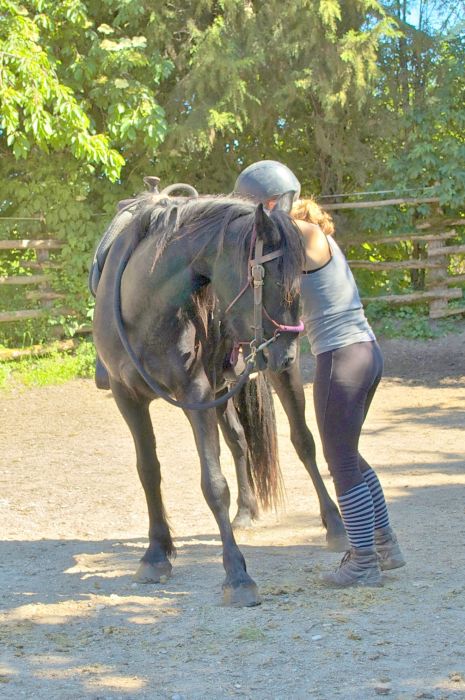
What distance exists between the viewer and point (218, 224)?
3.74 metres

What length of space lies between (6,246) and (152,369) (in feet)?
28.9

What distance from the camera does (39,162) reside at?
41.1 ft

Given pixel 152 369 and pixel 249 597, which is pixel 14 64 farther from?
pixel 249 597

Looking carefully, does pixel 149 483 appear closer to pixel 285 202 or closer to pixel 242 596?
pixel 242 596

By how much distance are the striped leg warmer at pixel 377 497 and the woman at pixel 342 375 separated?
16 centimetres

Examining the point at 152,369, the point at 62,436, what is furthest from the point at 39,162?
the point at 152,369

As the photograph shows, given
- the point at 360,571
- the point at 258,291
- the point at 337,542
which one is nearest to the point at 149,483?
the point at 337,542

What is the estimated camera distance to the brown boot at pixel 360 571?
396 cm

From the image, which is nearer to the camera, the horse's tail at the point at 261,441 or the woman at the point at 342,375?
the woman at the point at 342,375

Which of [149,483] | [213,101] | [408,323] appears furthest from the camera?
[408,323]

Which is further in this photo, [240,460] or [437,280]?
[437,280]

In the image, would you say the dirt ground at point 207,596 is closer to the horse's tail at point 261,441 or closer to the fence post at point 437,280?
the horse's tail at point 261,441

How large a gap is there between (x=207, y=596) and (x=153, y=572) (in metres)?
0.38

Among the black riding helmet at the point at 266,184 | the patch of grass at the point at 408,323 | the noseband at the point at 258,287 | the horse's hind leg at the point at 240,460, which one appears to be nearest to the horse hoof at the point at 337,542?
the horse's hind leg at the point at 240,460
